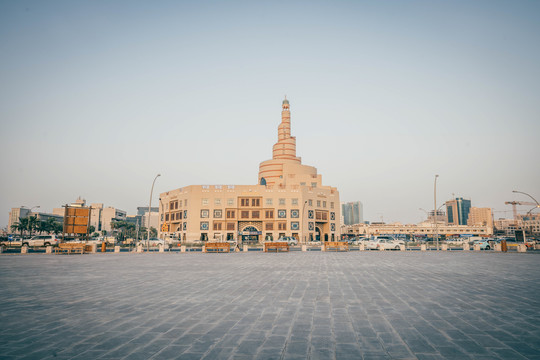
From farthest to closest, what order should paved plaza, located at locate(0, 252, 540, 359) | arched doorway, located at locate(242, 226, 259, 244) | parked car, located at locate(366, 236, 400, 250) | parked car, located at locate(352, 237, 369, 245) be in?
arched doorway, located at locate(242, 226, 259, 244), parked car, located at locate(352, 237, 369, 245), parked car, located at locate(366, 236, 400, 250), paved plaza, located at locate(0, 252, 540, 359)

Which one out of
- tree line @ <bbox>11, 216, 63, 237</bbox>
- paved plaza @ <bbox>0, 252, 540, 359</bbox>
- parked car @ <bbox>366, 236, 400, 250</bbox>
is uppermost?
tree line @ <bbox>11, 216, 63, 237</bbox>

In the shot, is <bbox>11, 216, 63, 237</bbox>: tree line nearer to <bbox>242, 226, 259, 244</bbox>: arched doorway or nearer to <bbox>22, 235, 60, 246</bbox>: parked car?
<bbox>22, 235, 60, 246</bbox>: parked car

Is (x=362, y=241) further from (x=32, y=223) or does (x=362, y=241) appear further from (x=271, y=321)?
(x=32, y=223)

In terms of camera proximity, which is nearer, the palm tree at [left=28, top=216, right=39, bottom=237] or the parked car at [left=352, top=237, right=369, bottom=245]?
the parked car at [left=352, top=237, right=369, bottom=245]

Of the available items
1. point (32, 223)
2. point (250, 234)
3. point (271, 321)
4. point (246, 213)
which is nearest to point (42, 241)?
point (246, 213)

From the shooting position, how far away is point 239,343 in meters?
Answer: 4.40

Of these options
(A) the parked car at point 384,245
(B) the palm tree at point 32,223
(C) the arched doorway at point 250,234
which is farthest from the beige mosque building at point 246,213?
(B) the palm tree at point 32,223

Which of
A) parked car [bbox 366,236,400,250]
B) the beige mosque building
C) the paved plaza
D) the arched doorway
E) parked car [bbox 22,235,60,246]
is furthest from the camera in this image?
the arched doorway

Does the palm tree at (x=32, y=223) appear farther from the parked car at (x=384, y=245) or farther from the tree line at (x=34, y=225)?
the parked car at (x=384, y=245)

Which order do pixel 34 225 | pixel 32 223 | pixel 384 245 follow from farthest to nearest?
pixel 34 225, pixel 32 223, pixel 384 245

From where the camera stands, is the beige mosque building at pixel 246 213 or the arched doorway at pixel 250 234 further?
the arched doorway at pixel 250 234

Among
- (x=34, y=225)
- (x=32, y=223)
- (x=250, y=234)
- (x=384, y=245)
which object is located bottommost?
(x=384, y=245)

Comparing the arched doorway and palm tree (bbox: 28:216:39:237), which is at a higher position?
palm tree (bbox: 28:216:39:237)

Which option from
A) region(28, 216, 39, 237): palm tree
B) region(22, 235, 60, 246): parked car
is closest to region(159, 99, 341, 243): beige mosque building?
region(22, 235, 60, 246): parked car
